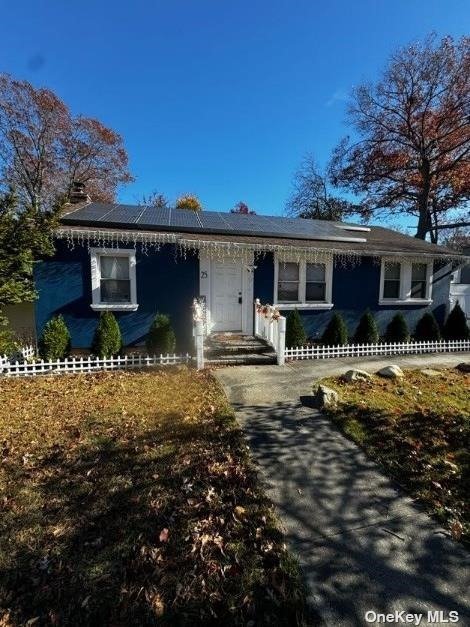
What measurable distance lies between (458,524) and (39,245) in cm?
679

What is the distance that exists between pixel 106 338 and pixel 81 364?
88 centimetres

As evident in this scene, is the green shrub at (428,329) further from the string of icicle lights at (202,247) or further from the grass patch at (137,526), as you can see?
the grass patch at (137,526)

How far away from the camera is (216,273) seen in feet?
31.7

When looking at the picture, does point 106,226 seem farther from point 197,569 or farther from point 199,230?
point 197,569

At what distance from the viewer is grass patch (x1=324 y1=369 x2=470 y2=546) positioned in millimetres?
→ 3189

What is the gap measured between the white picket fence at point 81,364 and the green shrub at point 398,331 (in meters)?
6.54

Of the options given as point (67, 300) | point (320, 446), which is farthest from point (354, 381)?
point (67, 300)

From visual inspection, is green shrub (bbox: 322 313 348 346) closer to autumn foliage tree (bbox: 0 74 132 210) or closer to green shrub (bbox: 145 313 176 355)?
green shrub (bbox: 145 313 176 355)

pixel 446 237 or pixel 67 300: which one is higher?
pixel 446 237

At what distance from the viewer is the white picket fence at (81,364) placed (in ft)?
23.1

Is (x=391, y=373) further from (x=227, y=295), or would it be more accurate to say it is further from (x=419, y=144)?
(x=419, y=144)

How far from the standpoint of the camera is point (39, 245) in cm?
559

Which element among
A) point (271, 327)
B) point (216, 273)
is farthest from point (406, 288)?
point (216, 273)

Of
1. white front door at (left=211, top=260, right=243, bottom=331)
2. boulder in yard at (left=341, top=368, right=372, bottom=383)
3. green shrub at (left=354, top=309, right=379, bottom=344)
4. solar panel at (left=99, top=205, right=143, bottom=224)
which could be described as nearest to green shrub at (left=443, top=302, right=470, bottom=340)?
green shrub at (left=354, top=309, right=379, bottom=344)
